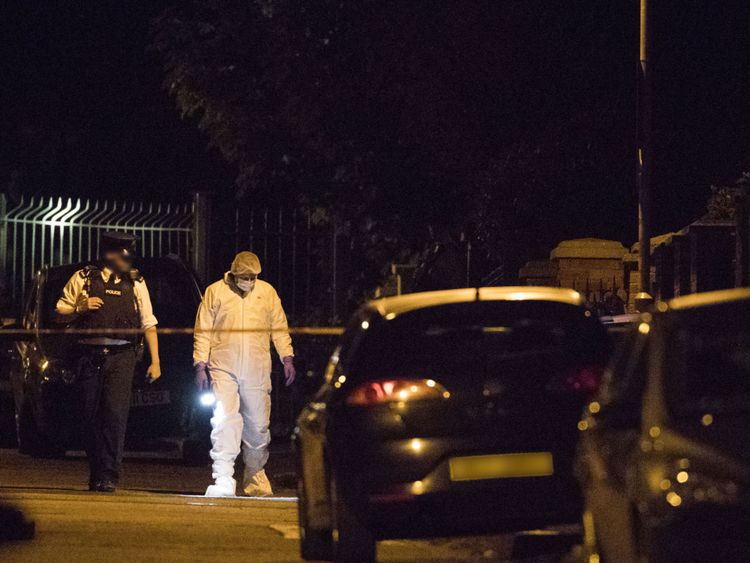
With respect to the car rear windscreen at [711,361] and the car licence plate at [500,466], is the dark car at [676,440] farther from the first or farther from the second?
the car licence plate at [500,466]

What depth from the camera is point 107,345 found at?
14.6 metres

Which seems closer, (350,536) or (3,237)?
(350,536)

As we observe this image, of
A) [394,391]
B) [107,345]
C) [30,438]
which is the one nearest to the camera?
[394,391]

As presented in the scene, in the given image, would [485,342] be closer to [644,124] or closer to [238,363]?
[238,363]

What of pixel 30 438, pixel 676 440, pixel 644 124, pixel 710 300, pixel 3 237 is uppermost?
pixel 644 124

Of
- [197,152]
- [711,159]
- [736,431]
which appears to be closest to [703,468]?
[736,431]

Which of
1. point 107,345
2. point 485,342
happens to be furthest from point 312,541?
point 107,345

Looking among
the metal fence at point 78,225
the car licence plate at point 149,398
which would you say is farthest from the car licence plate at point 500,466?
the metal fence at point 78,225

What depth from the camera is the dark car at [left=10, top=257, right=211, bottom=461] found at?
1731 centimetres

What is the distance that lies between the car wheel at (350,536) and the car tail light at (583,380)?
46.7 inches

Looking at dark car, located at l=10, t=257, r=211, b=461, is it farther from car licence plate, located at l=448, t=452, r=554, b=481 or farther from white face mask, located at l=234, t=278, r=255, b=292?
car licence plate, located at l=448, t=452, r=554, b=481

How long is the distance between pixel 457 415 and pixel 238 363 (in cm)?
523

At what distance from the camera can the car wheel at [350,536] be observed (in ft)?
31.4

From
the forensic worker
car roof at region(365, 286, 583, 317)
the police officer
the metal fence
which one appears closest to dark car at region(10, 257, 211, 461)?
the police officer
